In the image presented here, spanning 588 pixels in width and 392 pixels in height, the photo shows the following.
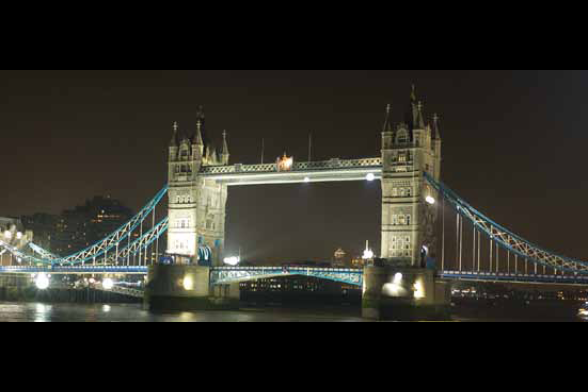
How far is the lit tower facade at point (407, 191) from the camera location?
48281 mm

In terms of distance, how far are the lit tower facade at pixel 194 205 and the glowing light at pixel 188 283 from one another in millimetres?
1559

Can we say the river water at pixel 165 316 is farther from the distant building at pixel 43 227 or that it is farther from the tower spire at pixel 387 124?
the distant building at pixel 43 227

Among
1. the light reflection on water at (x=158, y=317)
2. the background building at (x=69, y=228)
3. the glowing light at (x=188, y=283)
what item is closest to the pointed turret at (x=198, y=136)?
the glowing light at (x=188, y=283)

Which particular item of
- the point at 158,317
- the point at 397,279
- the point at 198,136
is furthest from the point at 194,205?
the point at 397,279

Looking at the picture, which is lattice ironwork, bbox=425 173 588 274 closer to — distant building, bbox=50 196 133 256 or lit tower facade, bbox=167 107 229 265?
lit tower facade, bbox=167 107 229 265

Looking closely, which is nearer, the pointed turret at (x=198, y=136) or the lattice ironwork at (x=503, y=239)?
the lattice ironwork at (x=503, y=239)

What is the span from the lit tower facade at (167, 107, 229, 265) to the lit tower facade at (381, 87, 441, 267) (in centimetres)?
1333

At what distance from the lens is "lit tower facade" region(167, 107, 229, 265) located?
189ft

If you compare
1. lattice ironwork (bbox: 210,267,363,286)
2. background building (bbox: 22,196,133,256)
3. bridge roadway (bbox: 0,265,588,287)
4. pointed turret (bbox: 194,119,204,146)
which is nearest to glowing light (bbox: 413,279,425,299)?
bridge roadway (bbox: 0,265,588,287)

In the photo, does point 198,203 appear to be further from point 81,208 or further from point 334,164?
point 81,208
